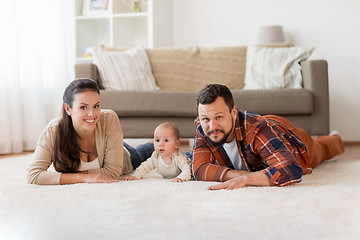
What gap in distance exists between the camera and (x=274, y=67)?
11.3ft

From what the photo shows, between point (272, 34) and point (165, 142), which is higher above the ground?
point (272, 34)

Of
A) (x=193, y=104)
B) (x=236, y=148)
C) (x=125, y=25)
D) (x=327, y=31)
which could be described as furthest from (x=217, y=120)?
(x=125, y=25)

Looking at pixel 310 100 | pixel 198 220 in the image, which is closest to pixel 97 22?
pixel 310 100

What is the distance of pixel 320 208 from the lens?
1.37 meters

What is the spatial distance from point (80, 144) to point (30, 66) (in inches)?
85.6

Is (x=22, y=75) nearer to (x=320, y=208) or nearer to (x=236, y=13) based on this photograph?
(x=236, y=13)

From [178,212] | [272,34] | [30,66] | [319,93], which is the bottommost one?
[178,212]

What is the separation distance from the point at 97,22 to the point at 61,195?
3626 mm

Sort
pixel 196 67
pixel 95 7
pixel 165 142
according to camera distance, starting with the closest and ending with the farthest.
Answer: pixel 165 142, pixel 196 67, pixel 95 7

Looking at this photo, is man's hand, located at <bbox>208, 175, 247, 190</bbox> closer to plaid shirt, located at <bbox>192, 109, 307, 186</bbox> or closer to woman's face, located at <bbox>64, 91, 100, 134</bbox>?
plaid shirt, located at <bbox>192, 109, 307, 186</bbox>

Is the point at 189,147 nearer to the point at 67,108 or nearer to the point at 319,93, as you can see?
the point at 319,93

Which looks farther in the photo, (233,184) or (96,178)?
(96,178)

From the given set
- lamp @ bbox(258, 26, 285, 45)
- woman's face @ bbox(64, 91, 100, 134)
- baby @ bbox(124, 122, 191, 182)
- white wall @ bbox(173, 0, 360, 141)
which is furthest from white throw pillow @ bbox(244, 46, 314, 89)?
woman's face @ bbox(64, 91, 100, 134)

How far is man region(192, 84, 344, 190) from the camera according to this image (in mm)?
1701
